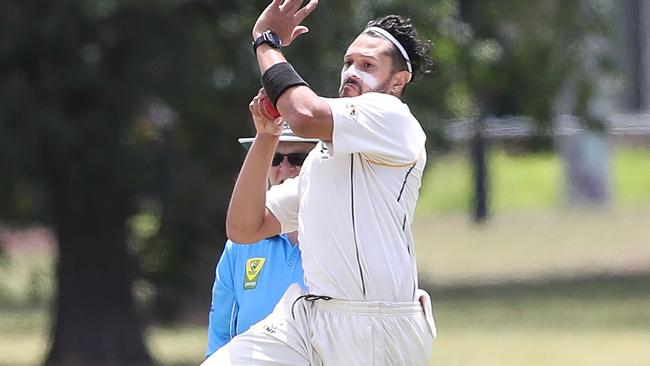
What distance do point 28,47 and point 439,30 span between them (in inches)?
188

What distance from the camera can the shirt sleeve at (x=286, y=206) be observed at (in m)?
5.88

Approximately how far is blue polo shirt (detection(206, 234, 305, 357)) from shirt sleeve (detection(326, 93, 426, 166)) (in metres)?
0.86

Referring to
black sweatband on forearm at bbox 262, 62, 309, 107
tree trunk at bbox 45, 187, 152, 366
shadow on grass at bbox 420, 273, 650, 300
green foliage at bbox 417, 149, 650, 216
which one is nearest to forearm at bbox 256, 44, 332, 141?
black sweatband on forearm at bbox 262, 62, 309, 107

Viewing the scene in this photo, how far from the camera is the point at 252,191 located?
573 cm

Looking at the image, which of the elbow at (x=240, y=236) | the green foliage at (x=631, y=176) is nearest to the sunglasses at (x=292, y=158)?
the elbow at (x=240, y=236)

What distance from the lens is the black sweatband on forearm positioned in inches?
210

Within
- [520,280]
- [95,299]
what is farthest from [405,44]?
[520,280]

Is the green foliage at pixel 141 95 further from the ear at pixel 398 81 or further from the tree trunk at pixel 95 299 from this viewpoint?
the ear at pixel 398 81

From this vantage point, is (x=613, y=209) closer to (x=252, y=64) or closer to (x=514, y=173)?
(x=514, y=173)

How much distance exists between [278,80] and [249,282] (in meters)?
1.23

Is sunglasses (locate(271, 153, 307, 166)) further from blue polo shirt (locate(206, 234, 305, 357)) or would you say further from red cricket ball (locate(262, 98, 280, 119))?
red cricket ball (locate(262, 98, 280, 119))

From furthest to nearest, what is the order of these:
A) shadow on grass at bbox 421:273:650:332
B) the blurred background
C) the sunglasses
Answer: shadow on grass at bbox 421:273:650:332 → the blurred background → the sunglasses

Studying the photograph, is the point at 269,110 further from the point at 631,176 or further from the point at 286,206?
the point at 631,176

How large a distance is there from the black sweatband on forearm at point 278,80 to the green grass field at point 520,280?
33.7 ft
